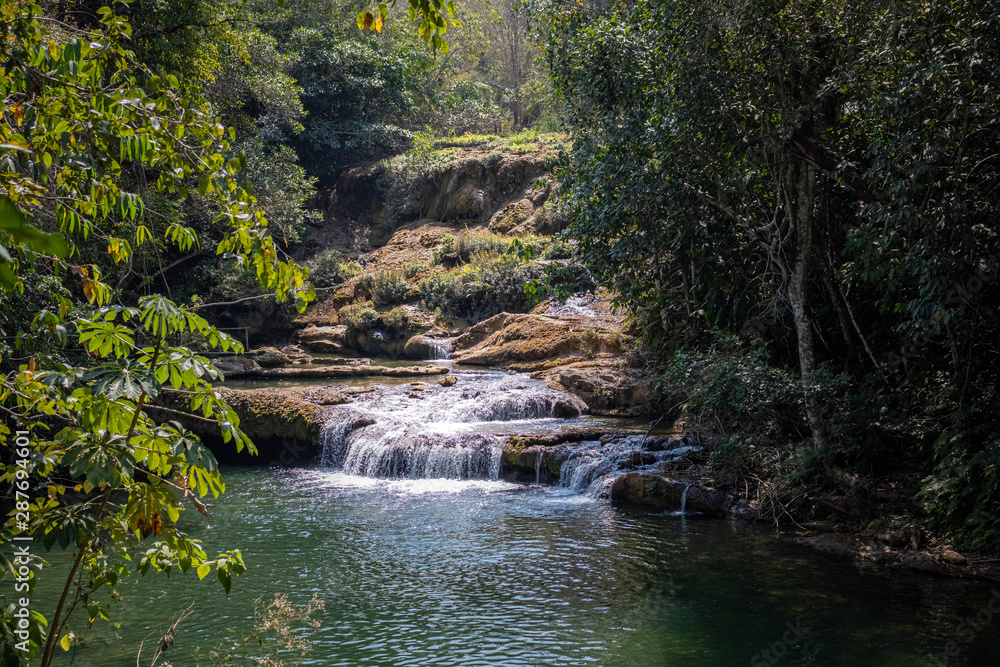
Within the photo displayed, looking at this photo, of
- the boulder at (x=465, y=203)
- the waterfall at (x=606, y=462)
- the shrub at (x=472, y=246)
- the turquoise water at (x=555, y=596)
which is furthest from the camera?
the boulder at (x=465, y=203)

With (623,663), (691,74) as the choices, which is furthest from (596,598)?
(691,74)

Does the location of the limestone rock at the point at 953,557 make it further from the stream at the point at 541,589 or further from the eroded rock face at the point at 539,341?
the eroded rock face at the point at 539,341

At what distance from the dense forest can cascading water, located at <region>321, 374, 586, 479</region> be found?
225 cm

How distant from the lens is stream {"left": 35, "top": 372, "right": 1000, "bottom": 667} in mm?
5598

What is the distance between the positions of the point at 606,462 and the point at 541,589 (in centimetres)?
397

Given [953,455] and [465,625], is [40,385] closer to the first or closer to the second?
[465,625]

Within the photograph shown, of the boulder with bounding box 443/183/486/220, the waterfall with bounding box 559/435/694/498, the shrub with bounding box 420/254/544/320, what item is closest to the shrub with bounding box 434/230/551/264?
the shrub with bounding box 420/254/544/320

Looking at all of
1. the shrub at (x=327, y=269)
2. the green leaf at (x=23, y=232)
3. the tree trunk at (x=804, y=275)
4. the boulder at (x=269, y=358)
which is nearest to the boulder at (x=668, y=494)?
the tree trunk at (x=804, y=275)

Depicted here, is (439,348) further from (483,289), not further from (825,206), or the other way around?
(825,206)

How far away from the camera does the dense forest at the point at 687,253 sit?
7.38 feet

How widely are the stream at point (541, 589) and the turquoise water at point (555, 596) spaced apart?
0.02 meters

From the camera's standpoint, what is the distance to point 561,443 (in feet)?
37.8

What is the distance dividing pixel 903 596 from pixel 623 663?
117 inches

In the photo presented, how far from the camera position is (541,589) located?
6.89m
